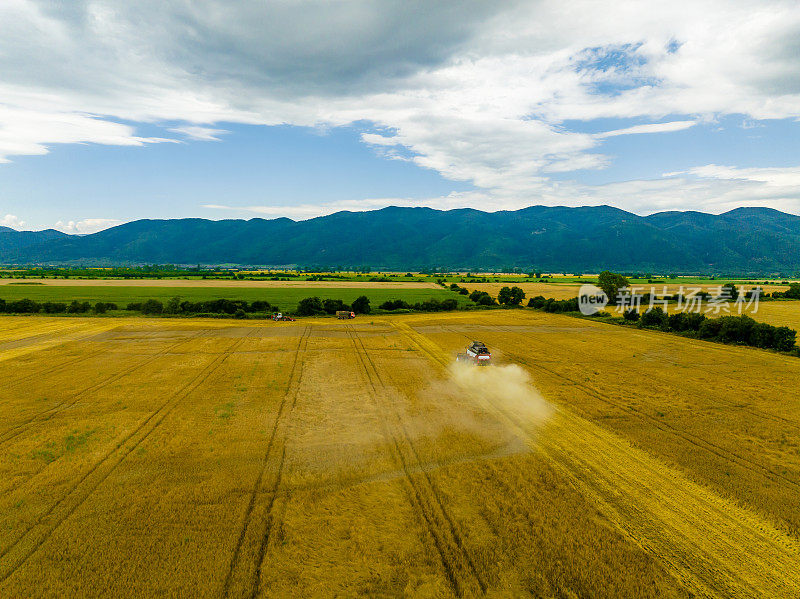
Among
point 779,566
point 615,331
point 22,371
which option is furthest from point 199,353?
point 615,331

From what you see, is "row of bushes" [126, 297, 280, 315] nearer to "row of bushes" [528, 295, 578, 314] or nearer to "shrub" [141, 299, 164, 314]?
"shrub" [141, 299, 164, 314]

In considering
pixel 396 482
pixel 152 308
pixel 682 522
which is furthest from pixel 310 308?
pixel 682 522

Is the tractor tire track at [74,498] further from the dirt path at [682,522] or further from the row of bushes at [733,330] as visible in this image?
the row of bushes at [733,330]

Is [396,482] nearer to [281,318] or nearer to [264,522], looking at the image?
[264,522]

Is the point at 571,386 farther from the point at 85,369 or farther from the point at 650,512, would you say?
the point at 85,369

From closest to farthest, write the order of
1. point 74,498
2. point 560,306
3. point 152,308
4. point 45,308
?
point 74,498
point 152,308
point 45,308
point 560,306
